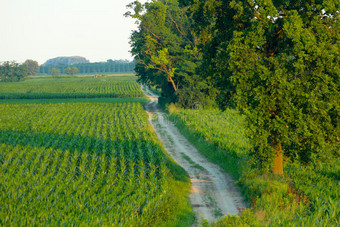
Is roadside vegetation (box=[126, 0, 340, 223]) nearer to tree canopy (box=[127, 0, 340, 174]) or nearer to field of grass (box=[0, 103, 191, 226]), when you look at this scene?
tree canopy (box=[127, 0, 340, 174])

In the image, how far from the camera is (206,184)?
55.5ft

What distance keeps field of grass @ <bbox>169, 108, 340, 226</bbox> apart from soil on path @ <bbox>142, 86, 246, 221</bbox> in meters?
0.55

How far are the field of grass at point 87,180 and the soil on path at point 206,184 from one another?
72 cm

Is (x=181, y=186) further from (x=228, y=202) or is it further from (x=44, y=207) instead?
(x=44, y=207)

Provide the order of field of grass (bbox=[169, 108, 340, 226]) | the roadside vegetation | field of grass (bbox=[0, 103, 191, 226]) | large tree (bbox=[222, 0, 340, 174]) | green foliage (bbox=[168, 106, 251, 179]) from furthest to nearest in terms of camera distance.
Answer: green foliage (bbox=[168, 106, 251, 179]) → large tree (bbox=[222, 0, 340, 174]) → the roadside vegetation → field of grass (bbox=[0, 103, 191, 226]) → field of grass (bbox=[169, 108, 340, 226])

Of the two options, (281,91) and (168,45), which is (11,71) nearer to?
(168,45)

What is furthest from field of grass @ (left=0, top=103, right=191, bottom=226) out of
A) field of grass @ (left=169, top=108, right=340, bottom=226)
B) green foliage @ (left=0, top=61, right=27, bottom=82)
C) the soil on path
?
green foliage @ (left=0, top=61, right=27, bottom=82)

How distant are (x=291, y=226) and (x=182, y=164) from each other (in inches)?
437

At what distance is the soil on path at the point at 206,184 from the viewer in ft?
45.0

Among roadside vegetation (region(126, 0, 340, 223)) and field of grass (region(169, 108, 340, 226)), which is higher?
roadside vegetation (region(126, 0, 340, 223))

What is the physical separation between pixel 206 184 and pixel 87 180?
5.58 meters

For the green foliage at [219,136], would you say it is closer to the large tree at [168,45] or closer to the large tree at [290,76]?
the large tree at [290,76]

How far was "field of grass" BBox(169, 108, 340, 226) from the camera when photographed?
10.8 meters

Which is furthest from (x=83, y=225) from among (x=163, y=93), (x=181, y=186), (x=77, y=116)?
(x=163, y=93)
